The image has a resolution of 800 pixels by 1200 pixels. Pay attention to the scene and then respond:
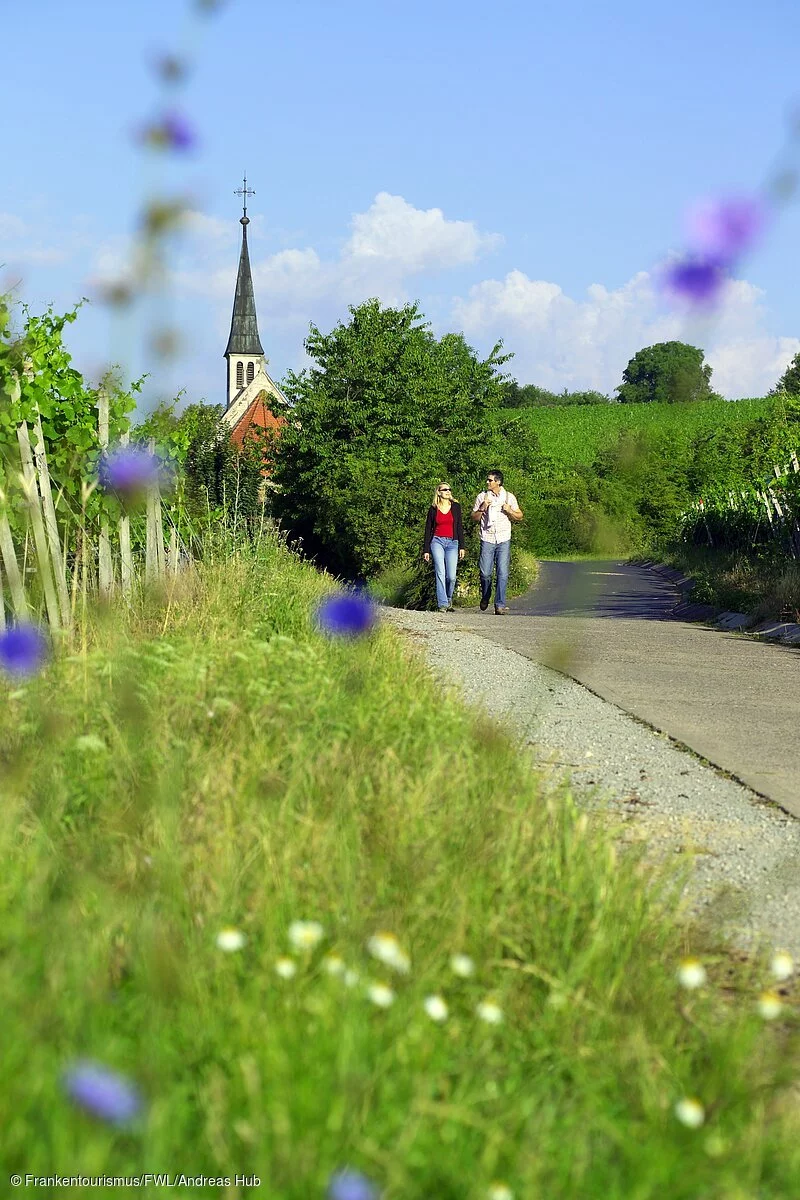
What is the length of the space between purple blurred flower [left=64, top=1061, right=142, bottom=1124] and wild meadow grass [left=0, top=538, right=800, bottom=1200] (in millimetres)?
20

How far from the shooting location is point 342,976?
8.18ft

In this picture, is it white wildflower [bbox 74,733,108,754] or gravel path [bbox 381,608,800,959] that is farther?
gravel path [bbox 381,608,800,959]

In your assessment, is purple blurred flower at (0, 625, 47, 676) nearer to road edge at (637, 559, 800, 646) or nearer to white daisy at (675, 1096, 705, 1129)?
white daisy at (675, 1096, 705, 1129)

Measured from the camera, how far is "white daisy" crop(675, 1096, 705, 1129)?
2.18m

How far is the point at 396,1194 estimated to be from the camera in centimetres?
202

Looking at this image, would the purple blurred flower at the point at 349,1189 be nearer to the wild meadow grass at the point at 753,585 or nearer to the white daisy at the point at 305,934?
the white daisy at the point at 305,934

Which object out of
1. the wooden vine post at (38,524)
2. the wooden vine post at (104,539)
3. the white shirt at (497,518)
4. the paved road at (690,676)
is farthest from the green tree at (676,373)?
the white shirt at (497,518)

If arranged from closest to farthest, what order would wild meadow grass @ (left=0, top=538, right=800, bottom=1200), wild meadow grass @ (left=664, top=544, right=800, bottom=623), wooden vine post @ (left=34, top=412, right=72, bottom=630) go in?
1. wild meadow grass @ (left=0, top=538, right=800, bottom=1200)
2. wooden vine post @ (left=34, top=412, right=72, bottom=630)
3. wild meadow grass @ (left=664, top=544, right=800, bottom=623)

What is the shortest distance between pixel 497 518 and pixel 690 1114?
46.8 feet

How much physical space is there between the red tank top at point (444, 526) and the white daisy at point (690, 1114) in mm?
14361

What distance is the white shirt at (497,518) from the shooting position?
16297 millimetres

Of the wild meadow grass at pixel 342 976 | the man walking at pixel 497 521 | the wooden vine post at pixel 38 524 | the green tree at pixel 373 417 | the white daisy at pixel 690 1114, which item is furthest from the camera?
the green tree at pixel 373 417

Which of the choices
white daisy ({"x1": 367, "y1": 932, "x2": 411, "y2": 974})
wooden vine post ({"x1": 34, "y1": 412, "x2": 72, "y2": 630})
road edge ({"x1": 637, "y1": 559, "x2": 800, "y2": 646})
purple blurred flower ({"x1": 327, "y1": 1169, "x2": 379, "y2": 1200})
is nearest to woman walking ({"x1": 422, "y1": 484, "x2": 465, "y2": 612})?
road edge ({"x1": 637, "y1": 559, "x2": 800, "y2": 646})

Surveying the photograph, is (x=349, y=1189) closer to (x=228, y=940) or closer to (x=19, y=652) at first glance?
(x=228, y=940)
